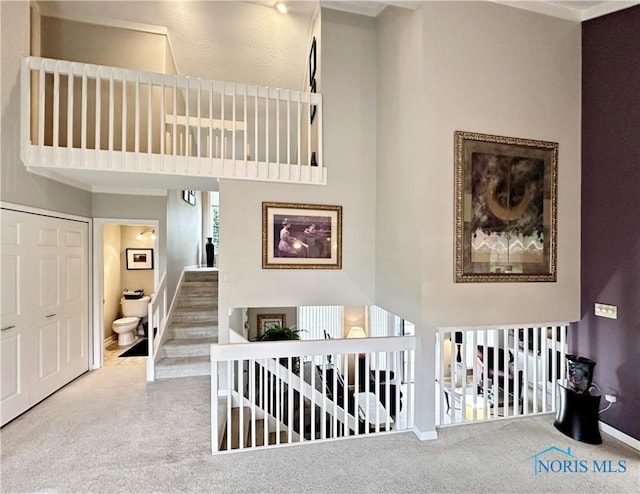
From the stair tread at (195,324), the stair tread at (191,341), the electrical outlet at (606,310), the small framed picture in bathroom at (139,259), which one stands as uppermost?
the small framed picture in bathroom at (139,259)

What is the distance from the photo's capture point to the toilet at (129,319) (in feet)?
19.0

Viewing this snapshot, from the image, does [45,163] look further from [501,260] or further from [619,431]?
[619,431]

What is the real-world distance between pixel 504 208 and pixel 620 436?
2281 mm

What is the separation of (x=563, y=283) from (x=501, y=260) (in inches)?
31.3

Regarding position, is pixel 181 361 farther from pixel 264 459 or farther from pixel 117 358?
pixel 264 459

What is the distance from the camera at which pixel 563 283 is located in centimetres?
332

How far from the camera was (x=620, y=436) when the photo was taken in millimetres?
2920

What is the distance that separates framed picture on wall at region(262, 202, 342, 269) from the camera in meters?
3.75

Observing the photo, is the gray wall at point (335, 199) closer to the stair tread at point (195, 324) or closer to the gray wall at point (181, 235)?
the stair tread at point (195, 324)

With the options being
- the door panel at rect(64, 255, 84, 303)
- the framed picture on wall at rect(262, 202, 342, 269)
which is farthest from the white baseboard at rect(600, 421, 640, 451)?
the door panel at rect(64, 255, 84, 303)

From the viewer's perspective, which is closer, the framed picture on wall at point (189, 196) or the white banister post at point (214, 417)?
the white banister post at point (214, 417)

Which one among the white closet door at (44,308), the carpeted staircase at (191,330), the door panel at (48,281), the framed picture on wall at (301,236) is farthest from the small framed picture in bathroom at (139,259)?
the framed picture on wall at (301,236)

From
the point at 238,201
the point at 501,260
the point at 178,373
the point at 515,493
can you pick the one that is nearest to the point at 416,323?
the point at 501,260

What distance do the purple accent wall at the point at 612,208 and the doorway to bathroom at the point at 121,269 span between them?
5515 millimetres
